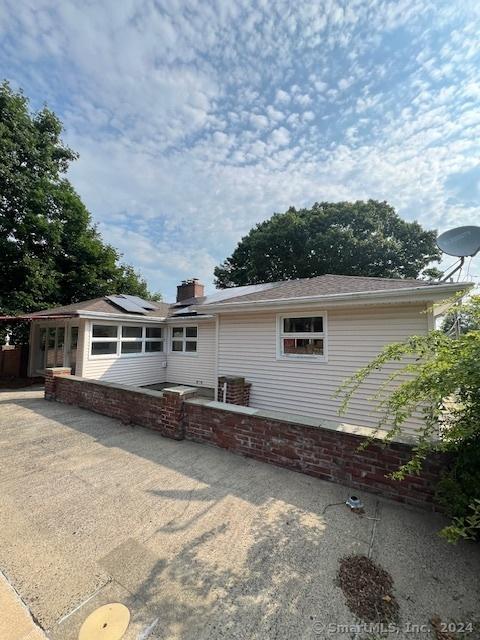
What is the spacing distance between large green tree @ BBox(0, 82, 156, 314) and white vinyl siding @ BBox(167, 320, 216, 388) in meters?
8.07

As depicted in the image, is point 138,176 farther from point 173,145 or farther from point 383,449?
point 383,449

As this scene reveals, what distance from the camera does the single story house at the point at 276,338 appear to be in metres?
5.79

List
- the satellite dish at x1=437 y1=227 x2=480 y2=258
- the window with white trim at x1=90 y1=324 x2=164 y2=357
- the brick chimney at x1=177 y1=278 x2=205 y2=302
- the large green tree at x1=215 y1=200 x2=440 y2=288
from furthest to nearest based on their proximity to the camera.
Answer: the large green tree at x1=215 y1=200 x2=440 y2=288, the brick chimney at x1=177 y1=278 x2=205 y2=302, the window with white trim at x1=90 y1=324 x2=164 y2=357, the satellite dish at x1=437 y1=227 x2=480 y2=258

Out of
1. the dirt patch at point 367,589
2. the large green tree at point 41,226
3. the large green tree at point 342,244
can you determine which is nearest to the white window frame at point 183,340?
the large green tree at point 41,226

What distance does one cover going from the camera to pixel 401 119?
24.0ft

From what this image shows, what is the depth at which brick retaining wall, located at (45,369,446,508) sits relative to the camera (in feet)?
10.5

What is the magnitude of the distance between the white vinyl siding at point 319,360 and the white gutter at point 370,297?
0.38 m

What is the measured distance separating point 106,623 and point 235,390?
5404 millimetres

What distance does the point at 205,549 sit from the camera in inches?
98.7

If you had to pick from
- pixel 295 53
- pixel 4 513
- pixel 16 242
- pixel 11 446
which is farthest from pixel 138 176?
pixel 4 513

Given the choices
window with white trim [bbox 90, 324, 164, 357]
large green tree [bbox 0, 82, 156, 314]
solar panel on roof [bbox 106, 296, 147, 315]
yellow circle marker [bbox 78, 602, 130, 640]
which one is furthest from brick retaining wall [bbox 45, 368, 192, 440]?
large green tree [bbox 0, 82, 156, 314]

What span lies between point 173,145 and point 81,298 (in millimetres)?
10977

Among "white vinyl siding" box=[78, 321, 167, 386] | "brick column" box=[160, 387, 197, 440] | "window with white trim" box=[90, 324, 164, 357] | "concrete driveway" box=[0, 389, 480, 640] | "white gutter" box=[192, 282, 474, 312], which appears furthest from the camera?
"window with white trim" box=[90, 324, 164, 357]

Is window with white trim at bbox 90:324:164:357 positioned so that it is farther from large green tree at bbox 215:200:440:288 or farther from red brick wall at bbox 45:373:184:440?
large green tree at bbox 215:200:440:288
